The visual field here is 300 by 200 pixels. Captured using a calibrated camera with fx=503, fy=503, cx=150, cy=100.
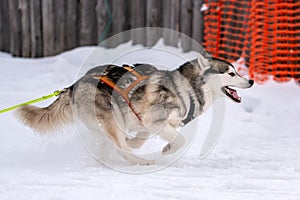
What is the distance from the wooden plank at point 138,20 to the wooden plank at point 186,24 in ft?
2.18

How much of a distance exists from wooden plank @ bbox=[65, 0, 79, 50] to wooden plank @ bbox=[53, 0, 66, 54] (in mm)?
60

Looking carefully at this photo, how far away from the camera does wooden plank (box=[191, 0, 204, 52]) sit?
8115 mm

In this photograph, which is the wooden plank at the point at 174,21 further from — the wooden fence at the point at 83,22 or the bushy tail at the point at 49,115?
the bushy tail at the point at 49,115

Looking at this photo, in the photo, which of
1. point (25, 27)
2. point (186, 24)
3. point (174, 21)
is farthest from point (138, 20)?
point (25, 27)

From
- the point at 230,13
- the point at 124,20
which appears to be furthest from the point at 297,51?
the point at 124,20

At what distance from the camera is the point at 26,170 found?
13.1 feet

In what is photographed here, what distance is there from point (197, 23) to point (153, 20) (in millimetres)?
741

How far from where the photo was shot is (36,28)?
28.9 ft

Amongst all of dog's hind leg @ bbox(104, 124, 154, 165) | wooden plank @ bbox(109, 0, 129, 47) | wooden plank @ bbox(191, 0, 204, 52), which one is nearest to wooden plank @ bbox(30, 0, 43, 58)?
wooden plank @ bbox(109, 0, 129, 47)

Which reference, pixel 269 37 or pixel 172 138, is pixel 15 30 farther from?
pixel 172 138

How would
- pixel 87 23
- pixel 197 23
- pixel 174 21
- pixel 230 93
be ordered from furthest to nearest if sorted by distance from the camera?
1. pixel 87 23
2. pixel 174 21
3. pixel 197 23
4. pixel 230 93

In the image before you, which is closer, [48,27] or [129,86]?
[129,86]

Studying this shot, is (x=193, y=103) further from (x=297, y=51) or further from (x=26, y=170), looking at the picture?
(x=297, y=51)

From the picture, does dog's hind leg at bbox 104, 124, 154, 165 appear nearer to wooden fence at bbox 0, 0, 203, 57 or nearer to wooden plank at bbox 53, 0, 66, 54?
wooden fence at bbox 0, 0, 203, 57
